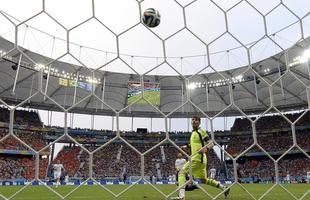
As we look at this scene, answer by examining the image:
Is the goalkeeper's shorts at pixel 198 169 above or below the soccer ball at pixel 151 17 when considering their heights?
below

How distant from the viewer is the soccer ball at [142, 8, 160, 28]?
309cm

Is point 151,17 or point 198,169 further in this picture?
point 198,169

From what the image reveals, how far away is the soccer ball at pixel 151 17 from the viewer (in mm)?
3089

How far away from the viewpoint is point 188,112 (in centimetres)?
4134

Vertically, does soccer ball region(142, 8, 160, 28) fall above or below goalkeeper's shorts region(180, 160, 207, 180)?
above

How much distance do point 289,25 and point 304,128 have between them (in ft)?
112

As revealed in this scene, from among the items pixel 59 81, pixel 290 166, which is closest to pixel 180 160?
pixel 59 81

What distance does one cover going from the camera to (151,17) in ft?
10.4

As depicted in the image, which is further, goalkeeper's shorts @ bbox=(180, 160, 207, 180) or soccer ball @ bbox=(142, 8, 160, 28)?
goalkeeper's shorts @ bbox=(180, 160, 207, 180)

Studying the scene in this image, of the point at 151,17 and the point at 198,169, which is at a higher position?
the point at 151,17

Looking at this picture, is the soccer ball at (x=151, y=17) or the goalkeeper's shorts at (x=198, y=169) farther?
the goalkeeper's shorts at (x=198, y=169)

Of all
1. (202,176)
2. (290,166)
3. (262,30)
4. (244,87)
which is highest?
(244,87)

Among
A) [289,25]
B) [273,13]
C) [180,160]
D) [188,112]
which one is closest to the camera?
[273,13]

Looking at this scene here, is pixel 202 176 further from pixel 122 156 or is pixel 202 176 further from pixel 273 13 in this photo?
pixel 122 156
